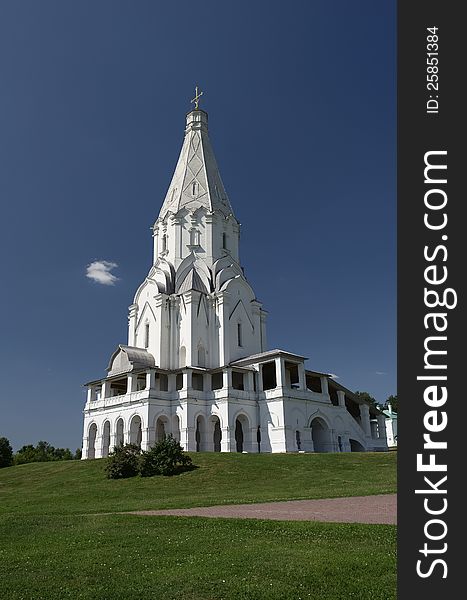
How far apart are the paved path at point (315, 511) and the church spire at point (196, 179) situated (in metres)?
42.2

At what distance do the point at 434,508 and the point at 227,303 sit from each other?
4737 cm

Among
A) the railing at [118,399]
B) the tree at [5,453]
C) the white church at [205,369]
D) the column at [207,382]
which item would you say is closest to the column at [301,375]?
the white church at [205,369]

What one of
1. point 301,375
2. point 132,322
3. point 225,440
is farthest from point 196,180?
point 225,440

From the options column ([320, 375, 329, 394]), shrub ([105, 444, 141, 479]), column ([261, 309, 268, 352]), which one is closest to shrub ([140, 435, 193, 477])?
shrub ([105, 444, 141, 479])

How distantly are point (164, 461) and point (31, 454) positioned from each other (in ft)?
103

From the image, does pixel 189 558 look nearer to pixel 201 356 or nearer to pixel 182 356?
pixel 201 356

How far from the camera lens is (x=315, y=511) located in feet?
49.9

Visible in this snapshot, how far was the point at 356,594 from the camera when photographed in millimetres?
7199

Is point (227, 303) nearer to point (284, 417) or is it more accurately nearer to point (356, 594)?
point (284, 417)

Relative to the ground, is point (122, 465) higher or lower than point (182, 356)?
lower

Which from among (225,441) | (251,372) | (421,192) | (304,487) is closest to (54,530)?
(421,192)

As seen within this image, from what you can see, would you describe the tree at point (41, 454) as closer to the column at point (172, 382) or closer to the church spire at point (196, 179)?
the column at point (172, 382)

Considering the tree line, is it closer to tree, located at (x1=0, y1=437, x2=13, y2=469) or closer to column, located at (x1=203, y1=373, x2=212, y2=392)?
tree, located at (x1=0, y1=437, x2=13, y2=469)

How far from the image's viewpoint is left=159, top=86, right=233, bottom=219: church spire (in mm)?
57469
